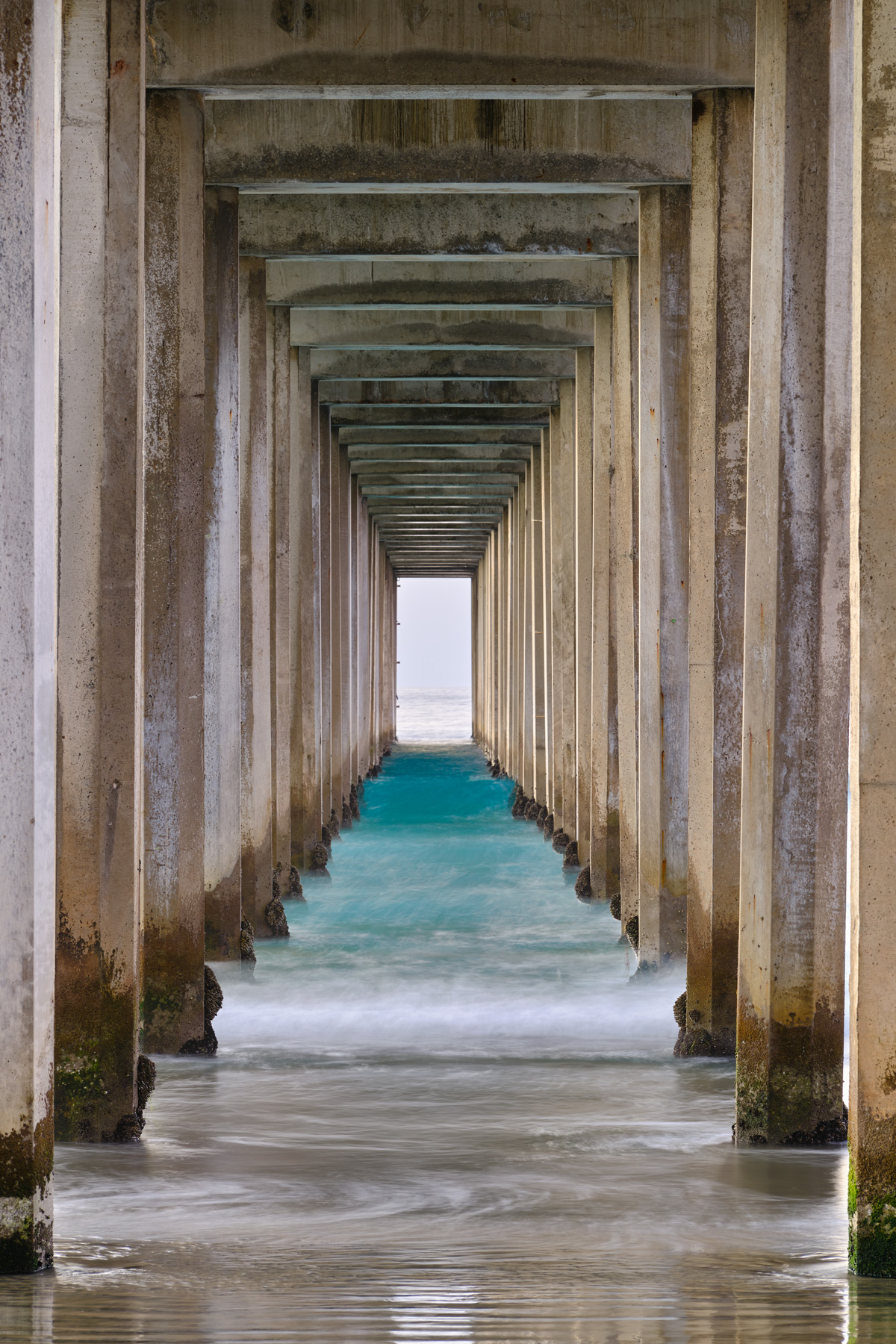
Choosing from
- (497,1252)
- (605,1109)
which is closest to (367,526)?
(605,1109)

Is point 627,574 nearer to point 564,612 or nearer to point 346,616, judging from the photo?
point 564,612

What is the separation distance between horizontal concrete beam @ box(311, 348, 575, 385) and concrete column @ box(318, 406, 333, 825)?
4.56 feet

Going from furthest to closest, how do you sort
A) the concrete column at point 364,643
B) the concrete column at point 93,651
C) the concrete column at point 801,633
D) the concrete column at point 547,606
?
the concrete column at point 364,643
the concrete column at point 547,606
the concrete column at point 93,651
the concrete column at point 801,633

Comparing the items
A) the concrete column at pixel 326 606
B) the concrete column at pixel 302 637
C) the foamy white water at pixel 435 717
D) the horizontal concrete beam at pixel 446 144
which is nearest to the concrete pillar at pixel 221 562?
the horizontal concrete beam at pixel 446 144

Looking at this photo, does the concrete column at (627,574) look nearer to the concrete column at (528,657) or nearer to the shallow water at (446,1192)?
the shallow water at (446,1192)

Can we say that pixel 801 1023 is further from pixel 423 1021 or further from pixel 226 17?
pixel 226 17

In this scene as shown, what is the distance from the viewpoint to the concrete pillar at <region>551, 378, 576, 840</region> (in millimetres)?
16266

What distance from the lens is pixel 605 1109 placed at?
21.9ft

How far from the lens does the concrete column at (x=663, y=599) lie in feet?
29.6

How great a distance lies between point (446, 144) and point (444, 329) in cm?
430

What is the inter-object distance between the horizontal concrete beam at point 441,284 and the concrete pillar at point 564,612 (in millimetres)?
3322

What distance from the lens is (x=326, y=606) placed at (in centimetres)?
1731

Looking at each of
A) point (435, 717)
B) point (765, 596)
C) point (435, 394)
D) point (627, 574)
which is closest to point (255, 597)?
point (627, 574)

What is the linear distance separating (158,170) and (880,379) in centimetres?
473
